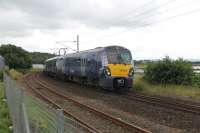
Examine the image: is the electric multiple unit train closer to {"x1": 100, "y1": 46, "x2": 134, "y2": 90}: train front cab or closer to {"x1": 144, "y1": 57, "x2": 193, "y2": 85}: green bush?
{"x1": 100, "y1": 46, "x2": 134, "y2": 90}: train front cab

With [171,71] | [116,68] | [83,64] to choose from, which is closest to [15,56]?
[83,64]

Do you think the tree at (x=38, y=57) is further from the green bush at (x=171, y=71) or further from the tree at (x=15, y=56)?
the green bush at (x=171, y=71)

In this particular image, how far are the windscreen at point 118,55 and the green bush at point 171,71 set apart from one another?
393cm

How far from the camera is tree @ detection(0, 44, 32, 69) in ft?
323

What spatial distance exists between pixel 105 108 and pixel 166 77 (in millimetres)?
12557

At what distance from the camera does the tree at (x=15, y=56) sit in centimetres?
9831

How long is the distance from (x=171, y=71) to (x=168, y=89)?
2.79m

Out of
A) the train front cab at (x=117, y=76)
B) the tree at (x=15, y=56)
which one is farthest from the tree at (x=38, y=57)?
the train front cab at (x=117, y=76)

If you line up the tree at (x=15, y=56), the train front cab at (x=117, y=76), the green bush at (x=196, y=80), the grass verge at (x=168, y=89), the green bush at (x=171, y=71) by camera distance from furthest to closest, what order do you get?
1. the tree at (x=15, y=56)
2. the green bush at (x=171, y=71)
3. the green bush at (x=196, y=80)
4. the train front cab at (x=117, y=76)
5. the grass verge at (x=168, y=89)

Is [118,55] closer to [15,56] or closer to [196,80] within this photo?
[196,80]

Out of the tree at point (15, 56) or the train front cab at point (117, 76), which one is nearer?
the train front cab at point (117, 76)

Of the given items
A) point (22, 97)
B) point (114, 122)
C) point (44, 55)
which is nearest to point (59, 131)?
point (22, 97)

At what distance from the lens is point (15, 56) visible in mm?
99312

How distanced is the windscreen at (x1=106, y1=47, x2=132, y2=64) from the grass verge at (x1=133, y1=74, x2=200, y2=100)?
2.88m
